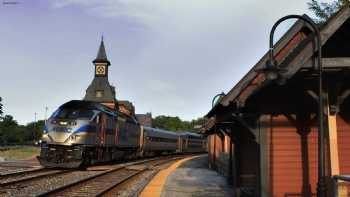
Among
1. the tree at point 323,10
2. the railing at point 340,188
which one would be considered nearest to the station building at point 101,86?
the tree at point 323,10

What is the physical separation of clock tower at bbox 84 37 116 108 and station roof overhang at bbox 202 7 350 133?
6915 cm

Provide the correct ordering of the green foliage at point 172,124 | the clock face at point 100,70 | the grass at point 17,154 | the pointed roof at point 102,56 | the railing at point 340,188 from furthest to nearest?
the green foliage at point 172,124
the pointed roof at point 102,56
the clock face at point 100,70
the grass at point 17,154
the railing at point 340,188

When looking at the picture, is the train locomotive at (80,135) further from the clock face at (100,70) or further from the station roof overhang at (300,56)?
the clock face at (100,70)

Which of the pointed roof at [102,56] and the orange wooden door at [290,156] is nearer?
the orange wooden door at [290,156]

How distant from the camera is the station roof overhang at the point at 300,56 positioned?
7812 mm

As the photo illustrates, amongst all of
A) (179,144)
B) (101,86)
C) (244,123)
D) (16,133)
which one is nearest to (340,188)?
(244,123)

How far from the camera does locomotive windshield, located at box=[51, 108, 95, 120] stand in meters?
18.8

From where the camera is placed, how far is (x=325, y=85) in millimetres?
8875

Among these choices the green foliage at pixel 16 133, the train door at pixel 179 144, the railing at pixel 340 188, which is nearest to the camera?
the railing at pixel 340 188

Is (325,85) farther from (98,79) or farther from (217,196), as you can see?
(98,79)

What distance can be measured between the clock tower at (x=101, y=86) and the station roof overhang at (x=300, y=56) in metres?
69.2

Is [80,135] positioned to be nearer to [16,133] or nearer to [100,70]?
[100,70]

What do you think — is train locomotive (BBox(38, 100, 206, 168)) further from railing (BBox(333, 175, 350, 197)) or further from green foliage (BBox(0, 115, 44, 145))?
green foliage (BBox(0, 115, 44, 145))

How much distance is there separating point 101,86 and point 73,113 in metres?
65.5
